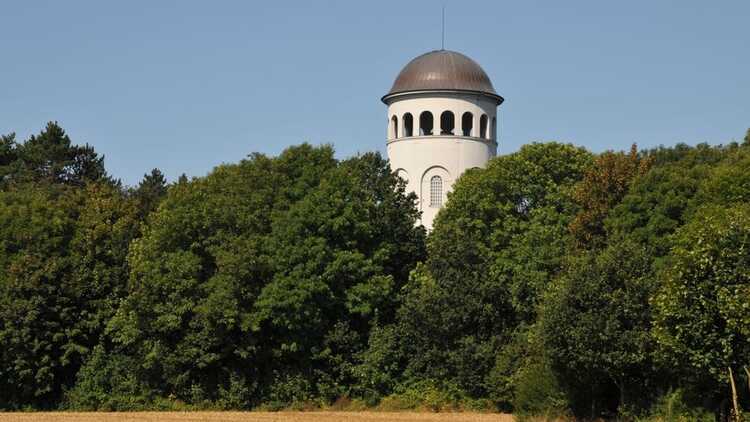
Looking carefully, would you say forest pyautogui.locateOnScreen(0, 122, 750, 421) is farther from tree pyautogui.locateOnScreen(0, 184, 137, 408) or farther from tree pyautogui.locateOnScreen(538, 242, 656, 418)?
tree pyautogui.locateOnScreen(538, 242, 656, 418)

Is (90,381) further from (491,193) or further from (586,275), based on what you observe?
(586,275)

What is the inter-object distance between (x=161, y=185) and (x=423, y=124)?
93.1 ft

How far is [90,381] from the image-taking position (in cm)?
5809

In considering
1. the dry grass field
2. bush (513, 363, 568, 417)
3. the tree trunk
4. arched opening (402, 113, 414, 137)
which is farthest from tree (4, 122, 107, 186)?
the tree trunk

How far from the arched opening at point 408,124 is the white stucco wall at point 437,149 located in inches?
18.8

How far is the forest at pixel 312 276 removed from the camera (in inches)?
2045

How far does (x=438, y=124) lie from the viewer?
7306 cm

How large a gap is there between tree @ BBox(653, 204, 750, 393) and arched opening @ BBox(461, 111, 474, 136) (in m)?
37.0

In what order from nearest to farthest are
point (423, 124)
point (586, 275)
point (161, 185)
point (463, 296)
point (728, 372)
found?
point (728, 372) → point (586, 275) → point (463, 296) → point (423, 124) → point (161, 185)

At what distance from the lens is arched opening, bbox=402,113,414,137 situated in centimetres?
7412

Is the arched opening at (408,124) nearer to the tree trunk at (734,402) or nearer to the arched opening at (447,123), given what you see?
the arched opening at (447,123)

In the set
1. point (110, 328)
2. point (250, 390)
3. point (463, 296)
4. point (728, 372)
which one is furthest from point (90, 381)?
point (728, 372)

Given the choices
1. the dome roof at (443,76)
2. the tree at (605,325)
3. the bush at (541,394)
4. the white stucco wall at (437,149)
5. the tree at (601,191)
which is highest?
the dome roof at (443,76)

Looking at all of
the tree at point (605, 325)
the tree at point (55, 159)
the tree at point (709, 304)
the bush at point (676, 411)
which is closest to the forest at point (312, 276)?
the tree at point (605, 325)
